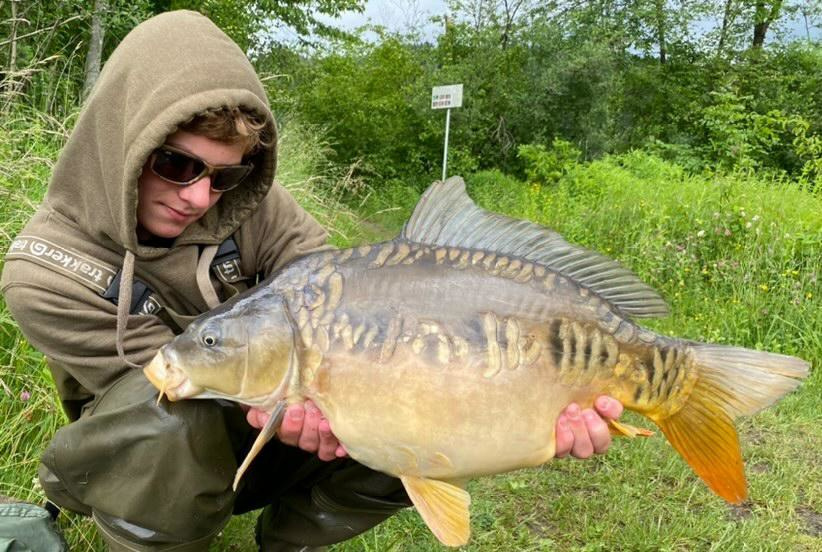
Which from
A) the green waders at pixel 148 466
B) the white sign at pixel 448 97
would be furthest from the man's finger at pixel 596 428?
the white sign at pixel 448 97

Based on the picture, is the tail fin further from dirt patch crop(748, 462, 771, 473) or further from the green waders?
dirt patch crop(748, 462, 771, 473)

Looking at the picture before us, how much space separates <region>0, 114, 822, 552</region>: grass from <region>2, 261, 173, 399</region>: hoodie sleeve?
486 millimetres

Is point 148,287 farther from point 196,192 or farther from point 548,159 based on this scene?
point 548,159

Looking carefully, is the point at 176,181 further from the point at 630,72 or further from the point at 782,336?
the point at 630,72

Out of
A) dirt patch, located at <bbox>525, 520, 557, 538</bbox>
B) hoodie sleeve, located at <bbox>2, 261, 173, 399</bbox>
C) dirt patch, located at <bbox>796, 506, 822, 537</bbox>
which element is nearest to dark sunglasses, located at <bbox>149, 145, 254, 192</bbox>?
hoodie sleeve, located at <bbox>2, 261, 173, 399</bbox>

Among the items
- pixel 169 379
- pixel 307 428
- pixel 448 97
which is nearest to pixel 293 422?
pixel 307 428

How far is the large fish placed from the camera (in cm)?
110

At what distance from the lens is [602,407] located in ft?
3.85

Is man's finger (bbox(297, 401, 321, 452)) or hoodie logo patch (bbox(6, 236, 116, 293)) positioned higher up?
hoodie logo patch (bbox(6, 236, 116, 293))

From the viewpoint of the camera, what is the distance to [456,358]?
111 cm

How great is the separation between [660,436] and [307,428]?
1763 millimetres

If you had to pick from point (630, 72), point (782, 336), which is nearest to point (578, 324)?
point (782, 336)

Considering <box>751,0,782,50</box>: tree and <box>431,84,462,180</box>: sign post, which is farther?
<box>751,0,782,50</box>: tree

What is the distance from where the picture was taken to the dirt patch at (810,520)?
199cm
